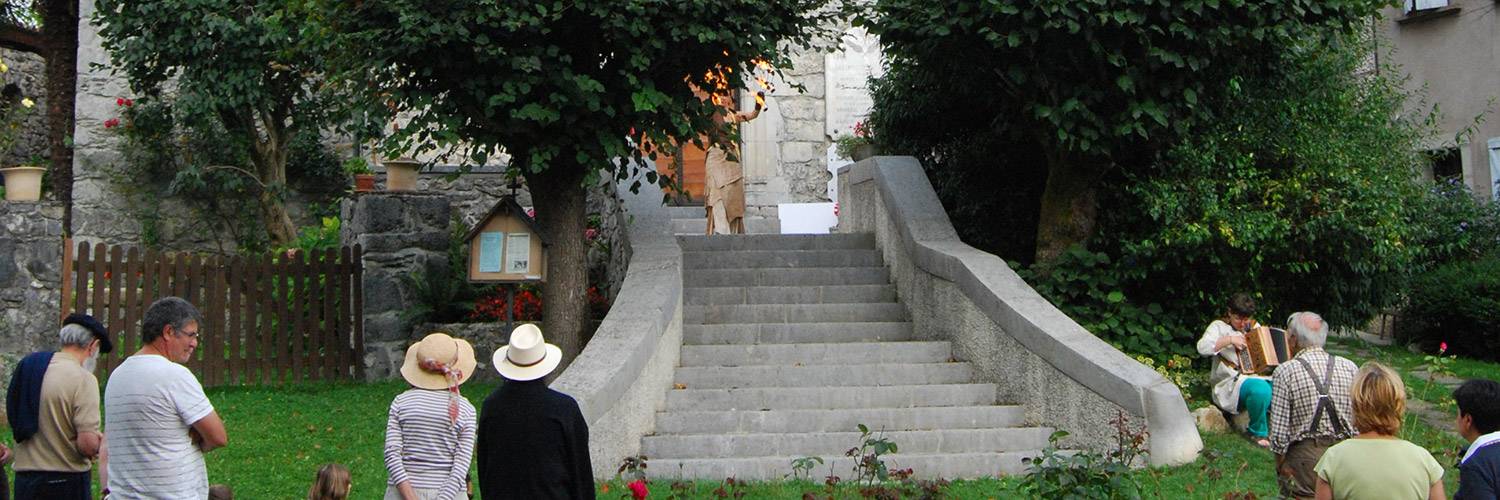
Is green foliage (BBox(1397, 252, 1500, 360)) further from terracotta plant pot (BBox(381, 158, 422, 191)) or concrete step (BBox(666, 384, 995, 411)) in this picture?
terracotta plant pot (BBox(381, 158, 422, 191))

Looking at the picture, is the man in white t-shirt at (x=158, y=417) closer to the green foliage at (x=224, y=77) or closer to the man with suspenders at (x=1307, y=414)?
the man with suspenders at (x=1307, y=414)

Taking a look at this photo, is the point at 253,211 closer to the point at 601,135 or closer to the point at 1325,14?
the point at 601,135

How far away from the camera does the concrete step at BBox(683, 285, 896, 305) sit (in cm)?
1082

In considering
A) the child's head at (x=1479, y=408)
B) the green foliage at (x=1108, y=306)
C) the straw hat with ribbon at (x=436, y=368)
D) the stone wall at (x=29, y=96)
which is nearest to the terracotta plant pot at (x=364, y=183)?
the green foliage at (x=1108, y=306)

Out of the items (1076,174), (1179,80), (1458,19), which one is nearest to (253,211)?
(1076,174)

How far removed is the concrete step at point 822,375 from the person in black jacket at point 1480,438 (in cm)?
508

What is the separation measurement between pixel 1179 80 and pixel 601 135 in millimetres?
4060

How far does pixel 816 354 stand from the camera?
9688 millimetres

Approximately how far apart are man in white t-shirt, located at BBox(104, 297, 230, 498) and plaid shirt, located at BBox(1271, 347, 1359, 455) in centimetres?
424

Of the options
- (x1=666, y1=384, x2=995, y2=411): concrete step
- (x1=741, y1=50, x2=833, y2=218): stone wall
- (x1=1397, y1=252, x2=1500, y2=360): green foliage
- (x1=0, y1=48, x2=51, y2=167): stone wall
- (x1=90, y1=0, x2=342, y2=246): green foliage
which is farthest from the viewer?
(x1=0, y1=48, x2=51, y2=167): stone wall

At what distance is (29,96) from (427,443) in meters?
18.3

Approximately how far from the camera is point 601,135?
29.6 ft

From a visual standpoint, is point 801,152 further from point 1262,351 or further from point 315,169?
point 1262,351

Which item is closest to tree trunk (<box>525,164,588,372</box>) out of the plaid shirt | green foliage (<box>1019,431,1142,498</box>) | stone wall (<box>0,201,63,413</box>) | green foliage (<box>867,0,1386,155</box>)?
green foliage (<box>867,0,1386,155</box>)
